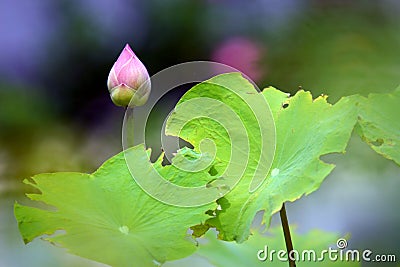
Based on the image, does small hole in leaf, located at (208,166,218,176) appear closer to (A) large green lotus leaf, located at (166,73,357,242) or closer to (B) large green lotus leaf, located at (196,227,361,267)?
(A) large green lotus leaf, located at (166,73,357,242)

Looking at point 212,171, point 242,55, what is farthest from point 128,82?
point 242,55

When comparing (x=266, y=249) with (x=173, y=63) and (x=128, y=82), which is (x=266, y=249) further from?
(x=173, y=63)

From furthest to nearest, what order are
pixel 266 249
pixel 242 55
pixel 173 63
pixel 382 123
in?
pixel 173 63 < pixel 242 55 < pixel 266 249 < pixel 382 123

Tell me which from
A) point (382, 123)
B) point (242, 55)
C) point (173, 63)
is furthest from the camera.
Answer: point (173, 63)

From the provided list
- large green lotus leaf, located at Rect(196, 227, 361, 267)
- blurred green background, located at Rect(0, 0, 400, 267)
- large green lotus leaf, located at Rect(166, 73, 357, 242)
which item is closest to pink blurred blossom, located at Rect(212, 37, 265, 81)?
blurred green background, located at Rect(0, 0, 400, 267)

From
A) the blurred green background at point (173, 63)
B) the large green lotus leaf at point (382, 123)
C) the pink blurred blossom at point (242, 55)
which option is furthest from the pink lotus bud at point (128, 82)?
the pink blurred blossom at point (242, 55)

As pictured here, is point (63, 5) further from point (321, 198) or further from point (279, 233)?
point (279, 233)
